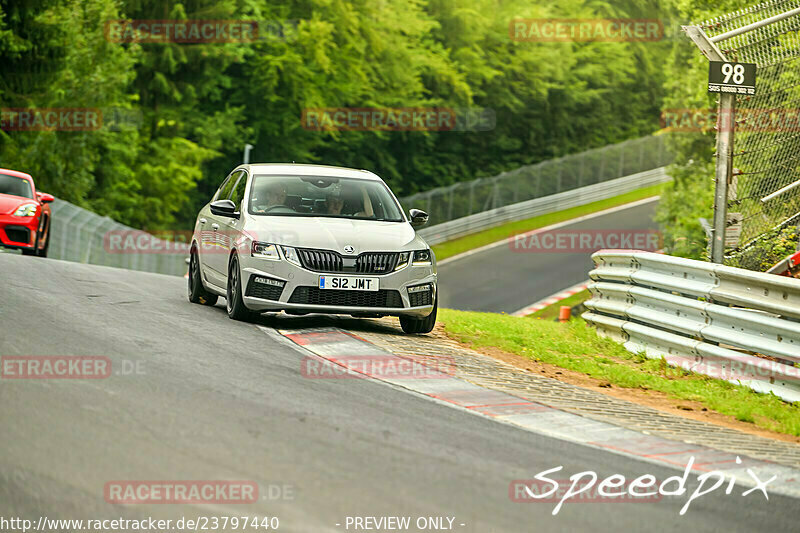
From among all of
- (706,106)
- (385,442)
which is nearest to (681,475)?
(385,442)

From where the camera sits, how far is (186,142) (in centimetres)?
4875

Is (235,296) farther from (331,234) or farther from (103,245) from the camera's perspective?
(103,245)

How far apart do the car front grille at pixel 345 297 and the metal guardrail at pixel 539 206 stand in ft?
115

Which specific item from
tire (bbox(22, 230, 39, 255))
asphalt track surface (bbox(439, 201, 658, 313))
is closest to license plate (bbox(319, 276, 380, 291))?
→ tire (bbox(22, 230, 39, 255))

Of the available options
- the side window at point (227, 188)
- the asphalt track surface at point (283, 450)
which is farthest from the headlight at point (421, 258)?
the side window at point (227, 188)

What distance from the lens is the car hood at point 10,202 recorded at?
64.0 ft

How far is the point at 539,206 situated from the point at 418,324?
145ft

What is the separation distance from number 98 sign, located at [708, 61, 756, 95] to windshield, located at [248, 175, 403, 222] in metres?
3.75

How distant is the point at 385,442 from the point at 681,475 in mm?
1728

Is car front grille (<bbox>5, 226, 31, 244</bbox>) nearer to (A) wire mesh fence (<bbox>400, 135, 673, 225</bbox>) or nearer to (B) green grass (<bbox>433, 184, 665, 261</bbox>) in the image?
(B) green grass (<bbox>433, 184, 665, 261</bbox>)

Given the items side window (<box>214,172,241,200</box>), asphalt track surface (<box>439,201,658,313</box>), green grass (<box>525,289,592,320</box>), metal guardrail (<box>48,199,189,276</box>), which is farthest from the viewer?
asphalt track surface (<box>439,201,658,313</box>)

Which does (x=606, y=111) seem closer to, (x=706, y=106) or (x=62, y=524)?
(x=706, y=106)

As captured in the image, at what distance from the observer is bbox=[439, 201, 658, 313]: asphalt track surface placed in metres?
35.2

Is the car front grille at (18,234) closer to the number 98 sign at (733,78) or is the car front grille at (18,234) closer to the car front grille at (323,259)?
the car front grille at (323,259)
